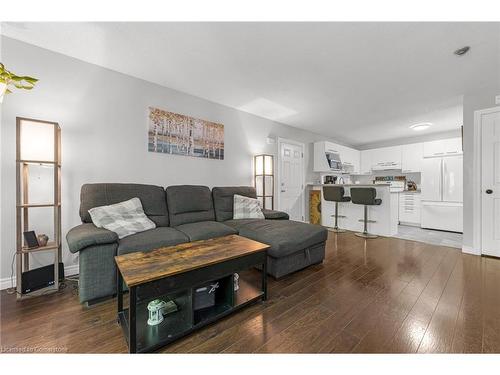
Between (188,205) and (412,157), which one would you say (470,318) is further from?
(412,157)

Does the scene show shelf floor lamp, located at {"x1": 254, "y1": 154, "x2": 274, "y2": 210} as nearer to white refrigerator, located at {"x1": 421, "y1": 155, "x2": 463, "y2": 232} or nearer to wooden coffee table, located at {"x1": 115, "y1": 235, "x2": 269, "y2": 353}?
wooden coffee table, located at {"x1": 115, "y1": 235, "x2": 269, "y2": 353}

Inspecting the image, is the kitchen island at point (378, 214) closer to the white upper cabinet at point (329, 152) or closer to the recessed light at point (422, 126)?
the white upper cabinet at point (329, 152)

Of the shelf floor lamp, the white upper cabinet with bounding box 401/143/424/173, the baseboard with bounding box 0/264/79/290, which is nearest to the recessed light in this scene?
the white upper cabinet with bounding box 401/143/424/173

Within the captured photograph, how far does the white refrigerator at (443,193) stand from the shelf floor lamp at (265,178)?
12.4ft

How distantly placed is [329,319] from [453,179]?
16.5 feet

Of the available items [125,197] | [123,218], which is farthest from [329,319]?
[125,197]

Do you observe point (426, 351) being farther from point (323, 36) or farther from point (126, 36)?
point (126, 36)

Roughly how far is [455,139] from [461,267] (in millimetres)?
3548

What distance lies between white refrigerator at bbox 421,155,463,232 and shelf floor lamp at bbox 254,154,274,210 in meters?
3.77

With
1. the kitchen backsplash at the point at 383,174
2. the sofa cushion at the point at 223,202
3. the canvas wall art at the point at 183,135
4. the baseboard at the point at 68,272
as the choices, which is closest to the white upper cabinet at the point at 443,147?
the kitchen backsplash at the point at 383,174

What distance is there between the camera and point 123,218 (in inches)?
79.8

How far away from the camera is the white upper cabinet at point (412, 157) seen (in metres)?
5.04
